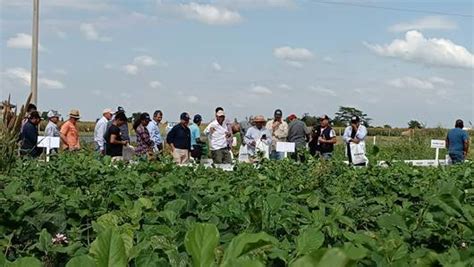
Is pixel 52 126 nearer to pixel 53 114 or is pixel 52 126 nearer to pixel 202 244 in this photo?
pixel 53 114

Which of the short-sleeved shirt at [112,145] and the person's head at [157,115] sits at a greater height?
the person's head at [157,115]

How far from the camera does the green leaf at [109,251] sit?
4.61ft

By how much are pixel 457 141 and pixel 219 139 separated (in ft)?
17.2

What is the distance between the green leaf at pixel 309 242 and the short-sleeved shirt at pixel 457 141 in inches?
640

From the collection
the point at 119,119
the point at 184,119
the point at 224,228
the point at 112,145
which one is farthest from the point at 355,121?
the point at 224,228

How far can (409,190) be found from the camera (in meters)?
5.20

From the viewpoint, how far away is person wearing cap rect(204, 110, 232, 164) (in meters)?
16.2

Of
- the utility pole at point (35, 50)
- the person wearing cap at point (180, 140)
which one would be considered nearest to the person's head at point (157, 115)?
the person wearing cap at point (180, 140)

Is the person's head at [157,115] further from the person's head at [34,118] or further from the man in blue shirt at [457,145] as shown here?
the man in blue shirt at [457,145]

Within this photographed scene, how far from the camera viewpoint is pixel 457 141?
58.3ft

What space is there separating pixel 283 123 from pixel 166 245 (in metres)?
15.4

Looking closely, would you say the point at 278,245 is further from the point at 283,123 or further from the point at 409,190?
the point at 283,123

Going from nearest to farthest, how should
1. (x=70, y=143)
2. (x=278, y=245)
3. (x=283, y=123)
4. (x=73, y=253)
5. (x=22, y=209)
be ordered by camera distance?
(x=278, y=245)
(x=73, y=253)
(x=22, y=209)
(x=70, y=143)
(x=283, y=123)

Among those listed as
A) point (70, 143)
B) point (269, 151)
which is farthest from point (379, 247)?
point (269, 151)
